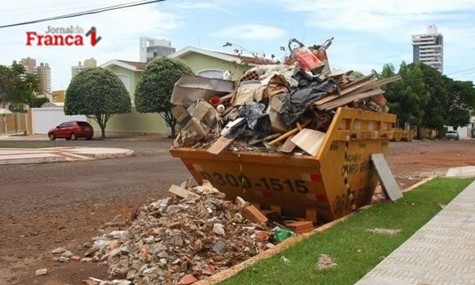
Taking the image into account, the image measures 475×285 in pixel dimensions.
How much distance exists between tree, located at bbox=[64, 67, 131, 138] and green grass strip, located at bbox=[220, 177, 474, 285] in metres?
33.3

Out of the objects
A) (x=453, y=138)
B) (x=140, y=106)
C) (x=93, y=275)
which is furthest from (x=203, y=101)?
(x=453, y=138)

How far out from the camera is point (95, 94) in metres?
40.4

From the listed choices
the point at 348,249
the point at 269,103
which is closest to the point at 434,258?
the point at 348,249

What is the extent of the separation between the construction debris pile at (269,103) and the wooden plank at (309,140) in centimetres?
2

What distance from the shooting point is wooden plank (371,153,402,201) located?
9266 millimetres

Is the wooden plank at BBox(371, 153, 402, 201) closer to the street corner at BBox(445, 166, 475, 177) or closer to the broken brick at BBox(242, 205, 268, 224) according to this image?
the broken brick at BBox(242, 205, 268, 224)

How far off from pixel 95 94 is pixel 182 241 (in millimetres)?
36065

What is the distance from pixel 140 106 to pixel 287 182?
106 feet

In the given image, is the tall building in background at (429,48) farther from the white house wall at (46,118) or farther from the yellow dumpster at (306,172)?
the yellow dumpster at (306,172)

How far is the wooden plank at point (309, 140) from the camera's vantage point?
7.13 metres

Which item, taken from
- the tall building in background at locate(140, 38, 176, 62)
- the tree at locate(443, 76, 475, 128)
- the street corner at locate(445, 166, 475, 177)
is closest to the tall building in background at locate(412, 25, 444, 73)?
the tree at locate(443, 76, 475, 128)

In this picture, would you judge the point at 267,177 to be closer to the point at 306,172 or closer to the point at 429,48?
the point at 306,172

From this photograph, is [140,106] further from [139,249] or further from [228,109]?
[139,249]

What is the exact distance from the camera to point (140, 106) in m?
38.9
